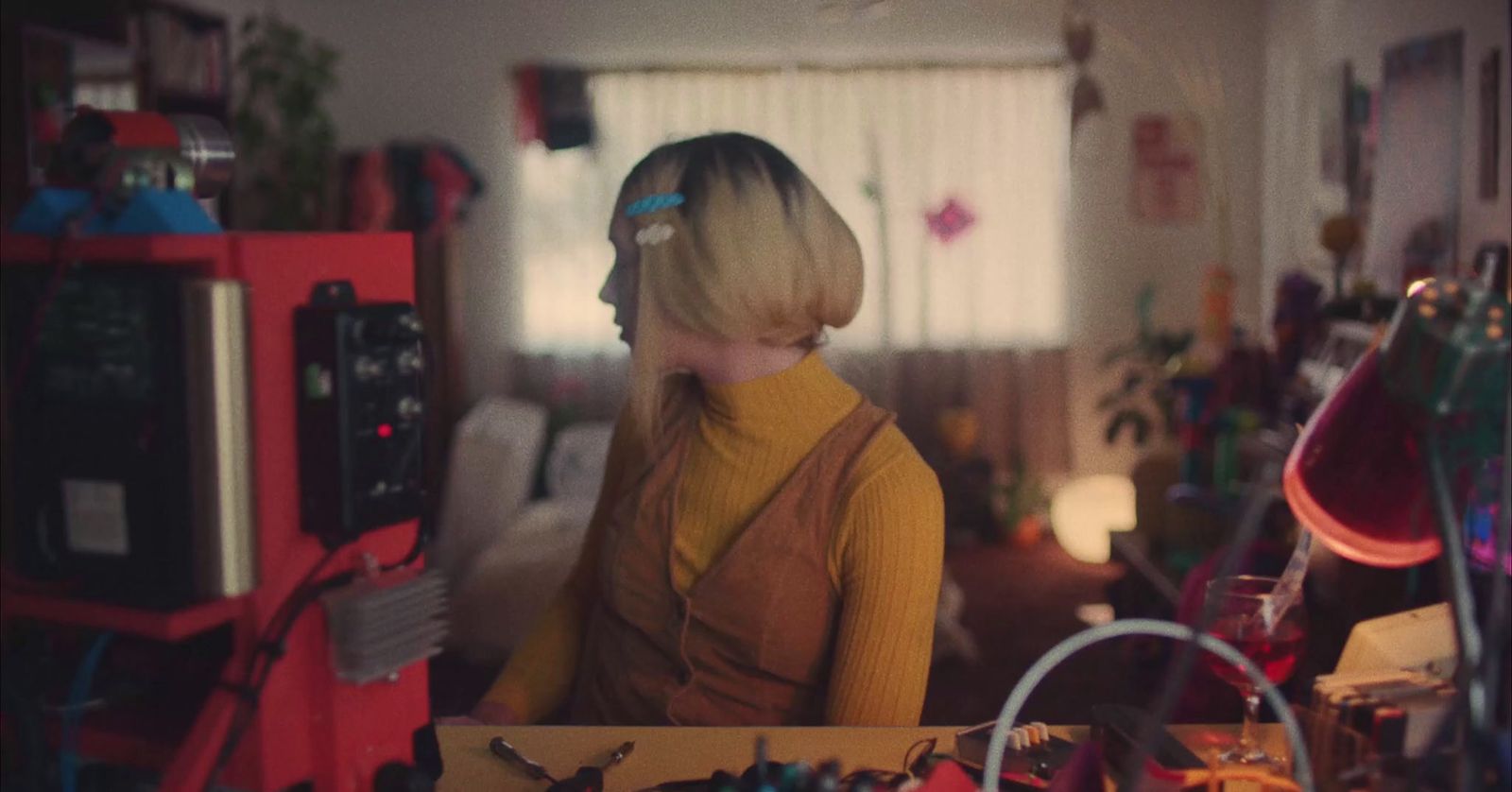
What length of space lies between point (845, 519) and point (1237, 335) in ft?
10.8

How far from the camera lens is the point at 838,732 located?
1.33 m

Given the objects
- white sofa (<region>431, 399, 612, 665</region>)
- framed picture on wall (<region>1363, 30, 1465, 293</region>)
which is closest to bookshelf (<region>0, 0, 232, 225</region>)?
white sofa (<region>431, 399, 612, 665</region>)

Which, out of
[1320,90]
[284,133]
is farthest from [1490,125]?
[284,133]

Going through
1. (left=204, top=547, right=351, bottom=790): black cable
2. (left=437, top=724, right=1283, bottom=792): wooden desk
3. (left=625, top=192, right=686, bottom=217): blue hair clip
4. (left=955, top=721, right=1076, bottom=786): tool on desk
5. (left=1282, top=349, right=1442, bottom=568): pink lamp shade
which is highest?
(left=625, top=192, right=686, bottom=217): blue hair clip

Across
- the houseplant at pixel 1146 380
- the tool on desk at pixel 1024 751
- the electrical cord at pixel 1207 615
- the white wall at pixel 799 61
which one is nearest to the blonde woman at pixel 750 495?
the tool on desk at pixel 1024 751

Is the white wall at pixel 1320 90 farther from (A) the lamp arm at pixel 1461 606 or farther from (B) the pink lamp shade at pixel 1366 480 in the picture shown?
(A) the lamp arm at pixel 1461 606

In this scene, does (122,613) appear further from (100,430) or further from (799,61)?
(799,61)

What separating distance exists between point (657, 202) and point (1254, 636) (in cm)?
79

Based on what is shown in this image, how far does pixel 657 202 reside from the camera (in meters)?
1.53

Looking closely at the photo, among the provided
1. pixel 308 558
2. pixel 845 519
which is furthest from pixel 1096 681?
pixel 308 558

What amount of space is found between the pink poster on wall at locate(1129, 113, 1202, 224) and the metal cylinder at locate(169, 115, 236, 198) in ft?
16.9

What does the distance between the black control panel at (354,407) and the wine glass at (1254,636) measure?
72cm

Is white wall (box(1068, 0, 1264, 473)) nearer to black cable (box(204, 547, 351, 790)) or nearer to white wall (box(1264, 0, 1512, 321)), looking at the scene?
white wall (box(1264, 0, 1512, 321))

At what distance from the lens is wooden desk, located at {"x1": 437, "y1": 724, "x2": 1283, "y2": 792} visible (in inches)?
48.4
